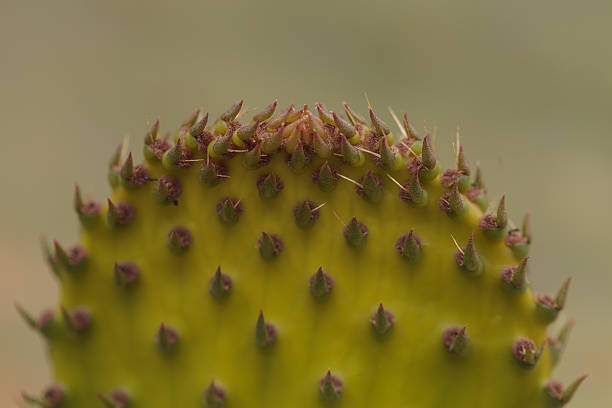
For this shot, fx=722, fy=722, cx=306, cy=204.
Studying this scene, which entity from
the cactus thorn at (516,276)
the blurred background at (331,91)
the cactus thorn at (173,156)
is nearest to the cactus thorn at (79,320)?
the cactus thorn at (173,156)

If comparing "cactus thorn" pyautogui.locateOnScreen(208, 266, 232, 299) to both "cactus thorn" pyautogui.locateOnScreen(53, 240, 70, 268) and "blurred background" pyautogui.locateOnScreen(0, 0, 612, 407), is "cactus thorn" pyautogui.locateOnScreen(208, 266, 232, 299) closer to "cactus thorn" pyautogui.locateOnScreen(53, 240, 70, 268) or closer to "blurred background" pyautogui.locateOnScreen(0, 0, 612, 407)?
"cactus thorn" pyautogui.locateOnScreen(53, 240, 70, 268)

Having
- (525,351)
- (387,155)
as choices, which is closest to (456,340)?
(525,351)

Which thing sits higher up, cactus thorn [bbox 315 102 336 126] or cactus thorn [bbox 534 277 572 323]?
cactus thorn [bbox 315 102 336 126]

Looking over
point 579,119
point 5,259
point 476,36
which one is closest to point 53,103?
point 5,259

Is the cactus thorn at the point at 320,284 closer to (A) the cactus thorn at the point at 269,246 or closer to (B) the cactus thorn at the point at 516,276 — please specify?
(A) the cactus thorn at the point at 269,246

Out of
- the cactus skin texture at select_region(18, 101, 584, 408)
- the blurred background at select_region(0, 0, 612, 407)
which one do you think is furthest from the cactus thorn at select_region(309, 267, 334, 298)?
the blurred background at select_region(0, 0, 612, 407)

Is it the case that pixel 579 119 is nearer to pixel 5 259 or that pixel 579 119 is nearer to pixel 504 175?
pixel 504 175
